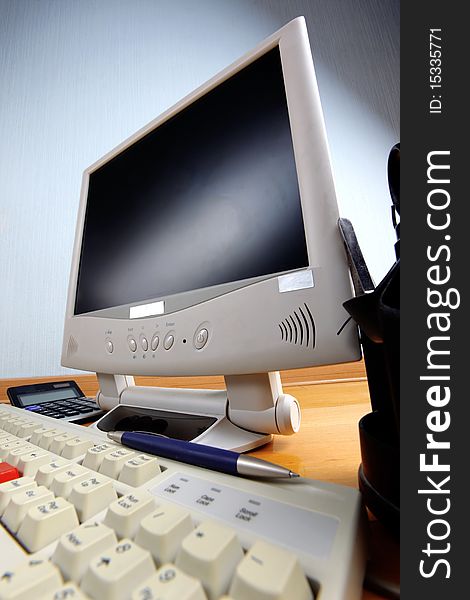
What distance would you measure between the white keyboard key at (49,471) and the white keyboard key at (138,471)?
1.8 inches

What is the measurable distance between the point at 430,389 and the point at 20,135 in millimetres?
1344

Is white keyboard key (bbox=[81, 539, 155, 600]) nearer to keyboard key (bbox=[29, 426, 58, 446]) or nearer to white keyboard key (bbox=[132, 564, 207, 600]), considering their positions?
white keyboard key (bbox=[132, 564, 207, 600])

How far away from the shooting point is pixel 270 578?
0.12m

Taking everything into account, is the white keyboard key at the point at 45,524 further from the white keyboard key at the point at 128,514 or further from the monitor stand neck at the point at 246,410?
the monitor stand neck at the point at 246,410

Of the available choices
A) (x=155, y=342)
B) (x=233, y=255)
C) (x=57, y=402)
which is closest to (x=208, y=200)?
(x=233, y=255)

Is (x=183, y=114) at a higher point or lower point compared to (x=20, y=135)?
lower

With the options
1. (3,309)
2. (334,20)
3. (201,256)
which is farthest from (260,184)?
(334,20)

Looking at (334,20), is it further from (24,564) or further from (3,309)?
(24,564)

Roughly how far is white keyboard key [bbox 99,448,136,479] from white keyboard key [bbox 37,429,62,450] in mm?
98

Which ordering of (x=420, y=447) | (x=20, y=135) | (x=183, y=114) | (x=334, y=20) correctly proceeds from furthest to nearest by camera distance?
(x=334, y=20) → (x=20, y=135) → (x=183, y=114) → (x=420, y=447)

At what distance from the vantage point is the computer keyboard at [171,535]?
123mm

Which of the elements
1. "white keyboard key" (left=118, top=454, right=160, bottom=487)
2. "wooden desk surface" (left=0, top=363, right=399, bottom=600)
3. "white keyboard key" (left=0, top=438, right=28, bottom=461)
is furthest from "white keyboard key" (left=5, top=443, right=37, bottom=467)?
"wooden desk surface" (left=0, top=363, right=399, bottom=600)

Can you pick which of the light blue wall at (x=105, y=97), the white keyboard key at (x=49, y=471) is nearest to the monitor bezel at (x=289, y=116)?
the white keyboard key at (x=49, y=471)

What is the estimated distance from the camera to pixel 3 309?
0.98 meters
